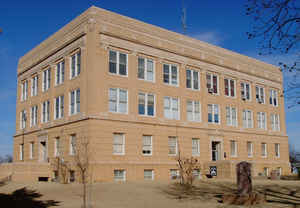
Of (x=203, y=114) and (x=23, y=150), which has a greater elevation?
(x=203, y=114)

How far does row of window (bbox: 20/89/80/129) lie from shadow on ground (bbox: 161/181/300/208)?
1189 cm

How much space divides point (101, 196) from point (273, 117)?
34.0 m

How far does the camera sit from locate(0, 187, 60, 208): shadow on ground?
17931mm

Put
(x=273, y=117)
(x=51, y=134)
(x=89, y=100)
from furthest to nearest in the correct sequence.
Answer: (x=273, y=117) → (x=51, y=134) → (x=89, y=100)

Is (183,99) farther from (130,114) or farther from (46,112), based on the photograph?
(46,112)

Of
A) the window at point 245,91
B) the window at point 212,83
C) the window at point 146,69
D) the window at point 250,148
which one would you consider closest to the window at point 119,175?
the window at point 146,69

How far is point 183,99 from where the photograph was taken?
37.6 meters

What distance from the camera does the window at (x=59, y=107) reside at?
113ft

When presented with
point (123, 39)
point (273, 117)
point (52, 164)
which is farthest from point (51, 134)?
point (273, 117)

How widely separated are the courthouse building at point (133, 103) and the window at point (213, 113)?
11 centimetres

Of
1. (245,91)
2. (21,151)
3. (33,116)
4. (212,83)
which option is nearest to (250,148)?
(245,91)

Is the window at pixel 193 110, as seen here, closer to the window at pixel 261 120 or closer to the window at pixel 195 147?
the window at pixel 195 147

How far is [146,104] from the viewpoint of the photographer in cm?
3422

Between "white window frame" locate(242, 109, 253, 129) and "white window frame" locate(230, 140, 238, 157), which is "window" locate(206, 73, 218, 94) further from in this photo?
"white window frame" locate(230, 140, 238, 157)
